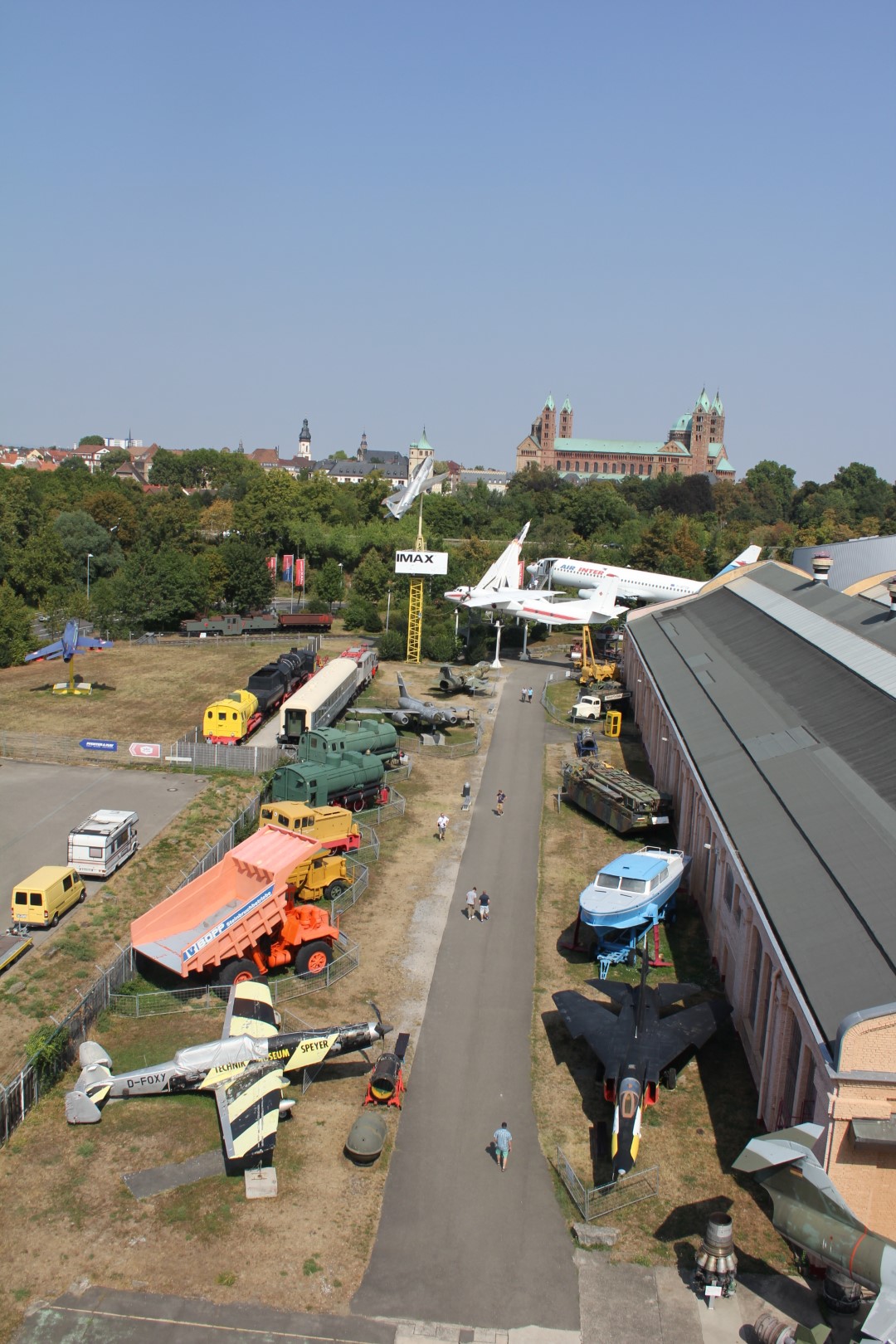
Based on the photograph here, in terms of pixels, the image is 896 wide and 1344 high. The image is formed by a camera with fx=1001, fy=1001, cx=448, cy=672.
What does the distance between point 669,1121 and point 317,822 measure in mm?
15967

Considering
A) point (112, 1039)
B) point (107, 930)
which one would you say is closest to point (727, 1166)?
point (112, 1039)

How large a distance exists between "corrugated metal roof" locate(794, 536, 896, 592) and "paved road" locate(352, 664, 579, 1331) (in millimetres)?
36294

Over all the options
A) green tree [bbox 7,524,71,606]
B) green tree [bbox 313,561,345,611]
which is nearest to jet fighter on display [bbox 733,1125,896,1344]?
green tree [bbox 7,524,71,606]

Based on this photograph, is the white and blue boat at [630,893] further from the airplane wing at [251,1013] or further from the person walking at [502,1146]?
the airplane wing at [251,1013]

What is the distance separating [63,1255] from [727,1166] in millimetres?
13947

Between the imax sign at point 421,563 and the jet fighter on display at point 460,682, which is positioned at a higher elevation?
the imax sign at point 421,563

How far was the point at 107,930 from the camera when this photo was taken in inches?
1270

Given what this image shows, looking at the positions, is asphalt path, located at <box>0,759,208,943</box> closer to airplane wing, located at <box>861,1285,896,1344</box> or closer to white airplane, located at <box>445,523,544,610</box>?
airplane wing, located at <box>861,1285,896,1344</box>

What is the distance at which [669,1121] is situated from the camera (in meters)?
23.9

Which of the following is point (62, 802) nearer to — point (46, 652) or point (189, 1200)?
point (46, 652)

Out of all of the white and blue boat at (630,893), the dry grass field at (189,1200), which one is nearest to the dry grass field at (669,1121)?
the white and blue boat at (630,893)

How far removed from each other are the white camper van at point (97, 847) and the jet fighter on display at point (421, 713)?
20.7 m

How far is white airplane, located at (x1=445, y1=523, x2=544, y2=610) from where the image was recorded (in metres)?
81.6

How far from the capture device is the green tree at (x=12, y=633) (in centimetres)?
7244
